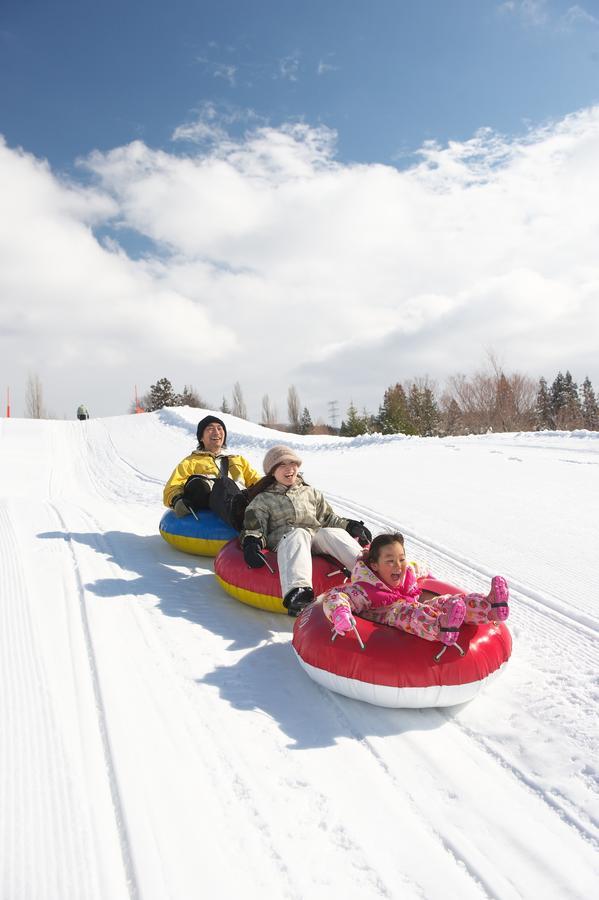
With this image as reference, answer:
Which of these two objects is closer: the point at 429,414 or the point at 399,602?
the point at 399,602

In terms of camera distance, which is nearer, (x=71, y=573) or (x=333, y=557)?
(x=333, y=557)

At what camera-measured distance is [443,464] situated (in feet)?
33.7

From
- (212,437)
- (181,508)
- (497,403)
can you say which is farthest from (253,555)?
(497,403)

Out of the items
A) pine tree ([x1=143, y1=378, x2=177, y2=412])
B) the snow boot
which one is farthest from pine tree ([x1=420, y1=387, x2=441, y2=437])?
the snow boot

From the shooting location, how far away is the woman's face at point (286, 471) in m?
4.13

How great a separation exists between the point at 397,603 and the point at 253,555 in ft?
3.72

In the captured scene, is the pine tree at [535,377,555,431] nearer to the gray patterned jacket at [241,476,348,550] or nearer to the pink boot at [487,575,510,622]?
the gray patterned jacket at [241,476,348,550]

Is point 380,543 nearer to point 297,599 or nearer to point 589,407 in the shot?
point 297,599

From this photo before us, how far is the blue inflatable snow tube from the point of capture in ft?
15.9

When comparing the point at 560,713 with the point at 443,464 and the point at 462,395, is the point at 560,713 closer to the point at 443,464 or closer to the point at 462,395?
the point at 443,464

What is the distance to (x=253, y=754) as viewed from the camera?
2336 mm

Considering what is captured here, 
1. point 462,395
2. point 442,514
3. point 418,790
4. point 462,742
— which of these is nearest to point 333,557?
point 462,742

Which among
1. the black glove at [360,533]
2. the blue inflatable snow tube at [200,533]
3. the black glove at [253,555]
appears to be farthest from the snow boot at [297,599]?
the blue inflatable snow tube at [200,533]

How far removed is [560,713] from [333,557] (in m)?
1.63
